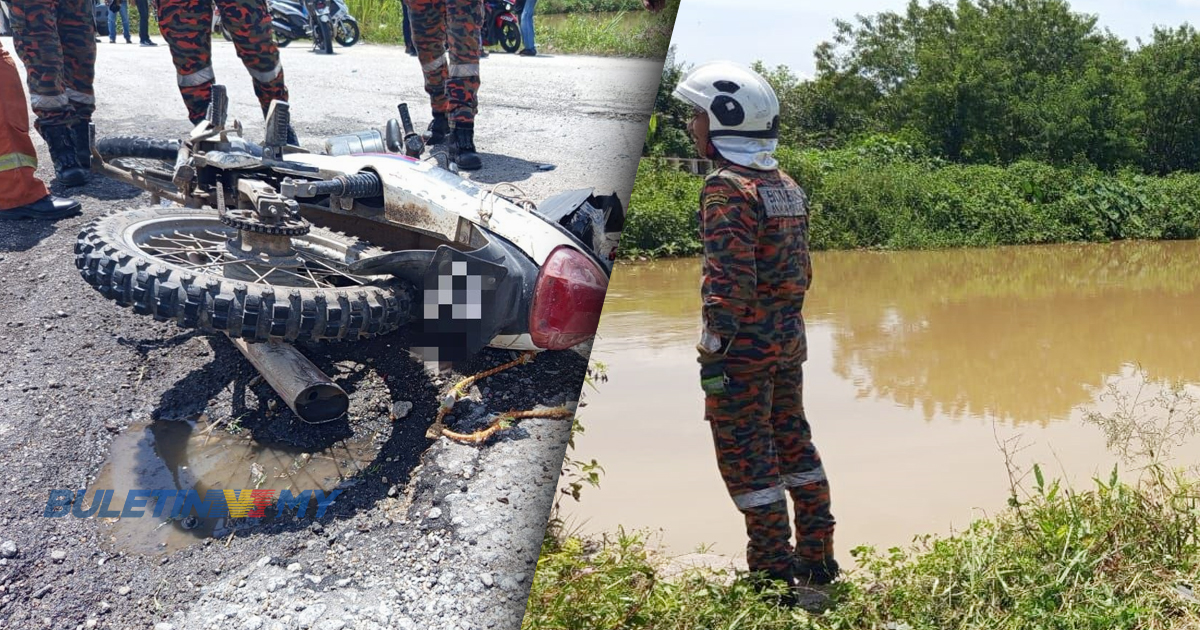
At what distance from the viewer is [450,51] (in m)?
4.56

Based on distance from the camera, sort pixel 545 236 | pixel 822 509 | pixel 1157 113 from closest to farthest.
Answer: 1. pixel 545 236
2. pixel 822 509
3. pixel 1157 113

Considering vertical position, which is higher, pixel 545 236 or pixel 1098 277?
pixel 545 236

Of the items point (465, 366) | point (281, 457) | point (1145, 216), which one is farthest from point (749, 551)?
point (1145, 216)

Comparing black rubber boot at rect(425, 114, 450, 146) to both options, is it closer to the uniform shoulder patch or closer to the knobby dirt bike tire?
the knobby dirt bike tire

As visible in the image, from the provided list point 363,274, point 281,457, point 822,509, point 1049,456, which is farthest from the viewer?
point 1049,456

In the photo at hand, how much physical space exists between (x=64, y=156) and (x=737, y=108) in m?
4.10

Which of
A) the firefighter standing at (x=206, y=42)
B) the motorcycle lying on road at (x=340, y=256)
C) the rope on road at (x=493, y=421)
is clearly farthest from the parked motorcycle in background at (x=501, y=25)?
the rope on road at (x=493, y=421)

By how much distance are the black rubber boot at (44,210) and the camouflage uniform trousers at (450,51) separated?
5.30 feet

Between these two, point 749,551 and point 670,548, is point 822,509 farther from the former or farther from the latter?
point 670,548

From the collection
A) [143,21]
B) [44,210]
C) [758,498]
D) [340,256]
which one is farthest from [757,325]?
[143,21]

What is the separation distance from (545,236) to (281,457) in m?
0.84

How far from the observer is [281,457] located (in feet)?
8.54

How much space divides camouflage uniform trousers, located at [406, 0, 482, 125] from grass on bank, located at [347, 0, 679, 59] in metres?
1.01

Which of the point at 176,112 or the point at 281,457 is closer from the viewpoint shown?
the point at 281,457
